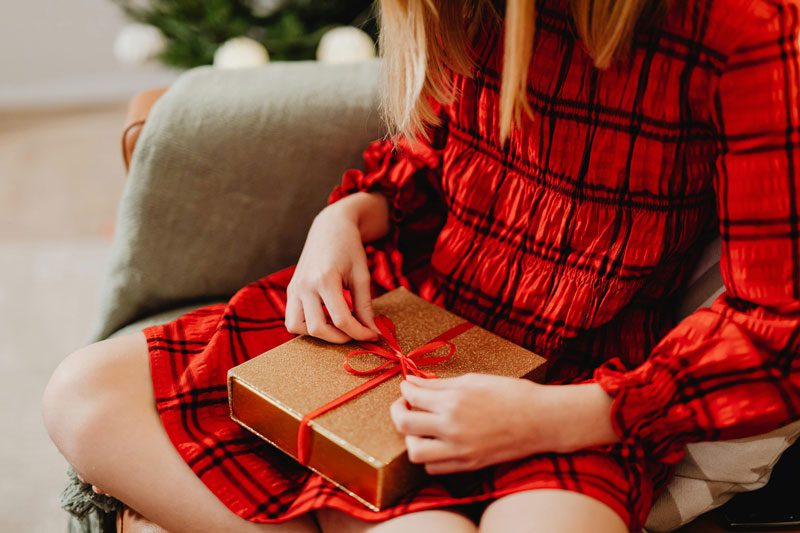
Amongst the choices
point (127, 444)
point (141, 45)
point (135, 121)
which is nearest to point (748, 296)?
point (127, 444)

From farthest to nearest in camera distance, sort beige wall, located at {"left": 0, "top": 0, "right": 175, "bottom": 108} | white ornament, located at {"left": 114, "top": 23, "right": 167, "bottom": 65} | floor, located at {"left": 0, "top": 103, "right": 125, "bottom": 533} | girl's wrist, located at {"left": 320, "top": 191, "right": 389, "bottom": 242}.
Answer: beige wall, located at {"left": 0, "top": 0, "right": 175, "bottom": 108} → white ornament, located at {"left": 114, "top": 23, "right": 167, "bottom": 65} → floor, located at {"left": 0, "top": 103, "right": 125, "bottom": 533} → girl's wrist, located at {"left": 320, "top": 191, "right": 389, "bottom": 242}

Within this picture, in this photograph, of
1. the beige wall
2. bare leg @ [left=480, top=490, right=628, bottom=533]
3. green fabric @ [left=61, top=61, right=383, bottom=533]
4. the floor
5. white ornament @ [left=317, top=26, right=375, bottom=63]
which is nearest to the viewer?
bare leg @ [left=480, top=490, right=628, bottom=533]

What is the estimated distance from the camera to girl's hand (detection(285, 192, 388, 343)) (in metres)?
0.69

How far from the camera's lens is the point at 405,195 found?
84 cm

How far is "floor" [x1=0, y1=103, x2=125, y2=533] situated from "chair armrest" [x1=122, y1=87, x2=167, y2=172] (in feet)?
1.70

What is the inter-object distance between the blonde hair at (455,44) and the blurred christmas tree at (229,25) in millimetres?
917

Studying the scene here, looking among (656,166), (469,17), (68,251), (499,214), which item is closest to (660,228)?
(656,166)

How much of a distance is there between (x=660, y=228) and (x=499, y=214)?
160mm

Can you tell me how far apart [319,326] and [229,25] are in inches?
44.2

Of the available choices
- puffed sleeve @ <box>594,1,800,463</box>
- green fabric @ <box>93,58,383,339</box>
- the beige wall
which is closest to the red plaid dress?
puffed sleeve @ <box>594,1,800,463</box>

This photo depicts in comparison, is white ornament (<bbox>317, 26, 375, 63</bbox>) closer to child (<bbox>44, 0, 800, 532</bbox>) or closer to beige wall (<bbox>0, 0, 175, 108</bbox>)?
child (<bbox>44, 0, 800, 532</bbox>)

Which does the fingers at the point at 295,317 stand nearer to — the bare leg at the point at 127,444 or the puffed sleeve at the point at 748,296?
the bare leg at the point at 127,444

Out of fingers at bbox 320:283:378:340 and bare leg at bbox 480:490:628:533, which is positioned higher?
fingers at bbox 320:283:378:340

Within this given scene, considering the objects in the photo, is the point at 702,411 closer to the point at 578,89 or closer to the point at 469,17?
the point at 578,89
